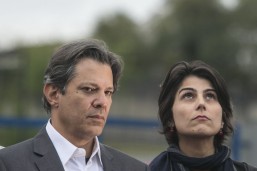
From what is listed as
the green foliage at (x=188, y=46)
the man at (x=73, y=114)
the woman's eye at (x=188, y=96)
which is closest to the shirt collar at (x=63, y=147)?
the man at (x=73, y=114)

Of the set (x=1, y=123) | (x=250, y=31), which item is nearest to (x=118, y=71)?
(x=1, y=123)

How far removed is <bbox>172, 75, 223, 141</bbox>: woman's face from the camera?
3834 millimetres

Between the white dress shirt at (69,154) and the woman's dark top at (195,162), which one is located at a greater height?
the woman's dark top at (195,162)

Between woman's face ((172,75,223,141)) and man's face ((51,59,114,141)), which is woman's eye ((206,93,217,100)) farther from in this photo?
man's face ((51,59,114,141))

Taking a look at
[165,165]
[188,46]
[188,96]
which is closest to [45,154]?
[165,165]

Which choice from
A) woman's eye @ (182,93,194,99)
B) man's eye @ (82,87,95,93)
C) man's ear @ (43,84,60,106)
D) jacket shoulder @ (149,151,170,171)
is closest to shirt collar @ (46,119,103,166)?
man's ear @ (43,84,60,106)

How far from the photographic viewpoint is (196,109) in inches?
152

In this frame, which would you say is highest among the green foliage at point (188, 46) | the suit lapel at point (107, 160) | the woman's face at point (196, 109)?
the green foliage at point (188, 46)

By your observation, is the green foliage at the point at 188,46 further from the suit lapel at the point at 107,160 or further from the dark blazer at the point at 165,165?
the suit lapel at the point at 107,160

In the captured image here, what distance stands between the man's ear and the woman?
938 millimetres

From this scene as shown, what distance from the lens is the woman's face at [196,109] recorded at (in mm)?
3834

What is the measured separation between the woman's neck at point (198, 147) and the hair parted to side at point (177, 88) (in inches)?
3.2

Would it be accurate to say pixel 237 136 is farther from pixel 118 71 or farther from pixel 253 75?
pixel 253 75

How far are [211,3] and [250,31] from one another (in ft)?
13.4
